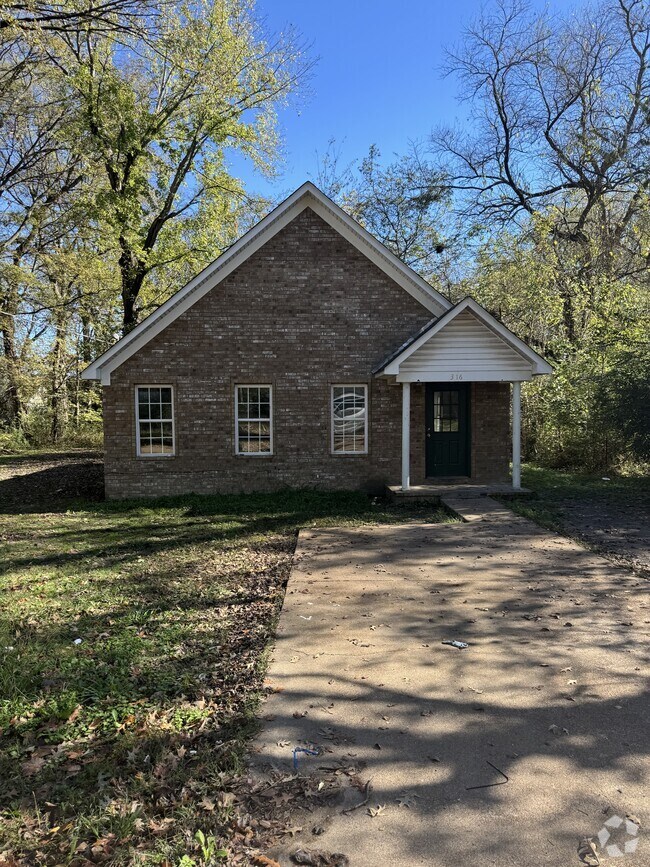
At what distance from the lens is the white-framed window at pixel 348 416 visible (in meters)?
13.4

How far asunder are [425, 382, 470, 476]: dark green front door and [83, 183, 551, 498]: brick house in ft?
0.44

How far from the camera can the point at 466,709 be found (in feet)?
12.5

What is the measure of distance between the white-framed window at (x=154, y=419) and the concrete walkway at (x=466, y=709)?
7.17 metres

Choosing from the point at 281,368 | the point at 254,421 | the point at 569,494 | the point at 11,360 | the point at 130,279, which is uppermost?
the point at 130,279

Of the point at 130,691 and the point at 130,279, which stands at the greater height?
the point at 130,279

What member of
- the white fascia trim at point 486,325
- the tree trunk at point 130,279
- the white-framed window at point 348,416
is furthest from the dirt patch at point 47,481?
the white fascia trim at point 486,325

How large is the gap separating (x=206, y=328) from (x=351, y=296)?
346 centimetres

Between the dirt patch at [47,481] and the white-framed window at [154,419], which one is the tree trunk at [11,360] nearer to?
the dirt patch at [47,481]

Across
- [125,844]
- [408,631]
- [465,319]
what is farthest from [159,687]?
[465,319]

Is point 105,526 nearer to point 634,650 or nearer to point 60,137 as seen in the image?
point 634,650

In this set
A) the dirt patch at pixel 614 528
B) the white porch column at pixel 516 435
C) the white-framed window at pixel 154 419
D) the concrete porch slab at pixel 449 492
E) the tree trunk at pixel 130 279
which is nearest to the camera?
the dirt patch at pixel 614 528

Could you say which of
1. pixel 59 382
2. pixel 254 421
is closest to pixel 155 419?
pixel 254 421

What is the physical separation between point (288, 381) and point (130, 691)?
31.6 ft

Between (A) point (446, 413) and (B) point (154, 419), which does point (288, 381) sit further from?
(A) point (446, 413)
